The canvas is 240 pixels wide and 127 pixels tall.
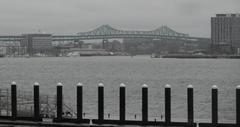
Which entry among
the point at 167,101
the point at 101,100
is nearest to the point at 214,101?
the point at 167,101

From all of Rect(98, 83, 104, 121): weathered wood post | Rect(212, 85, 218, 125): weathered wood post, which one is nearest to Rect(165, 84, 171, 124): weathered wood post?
Rect(212, 85, 218, 125): weathered wood post

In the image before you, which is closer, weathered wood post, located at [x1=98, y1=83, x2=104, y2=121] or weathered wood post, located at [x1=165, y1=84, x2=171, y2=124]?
weathered wood post, located at [x1=165, y1=84, x2=171, y2=124]

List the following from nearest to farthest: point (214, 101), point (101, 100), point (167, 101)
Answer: point (214, 101) → point (167, 101) → point (101, 100)

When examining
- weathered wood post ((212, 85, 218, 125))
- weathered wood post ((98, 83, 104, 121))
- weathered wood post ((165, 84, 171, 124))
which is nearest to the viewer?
weathered wood post ((212, 85, 218, 125))

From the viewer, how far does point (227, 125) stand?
13.1m

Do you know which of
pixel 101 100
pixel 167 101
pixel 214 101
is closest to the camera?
pixel 214 101

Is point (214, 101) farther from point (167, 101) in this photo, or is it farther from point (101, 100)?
point (101, 100)

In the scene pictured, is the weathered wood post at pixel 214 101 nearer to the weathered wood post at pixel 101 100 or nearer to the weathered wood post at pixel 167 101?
A: the weathered wood post at pixel 167 101

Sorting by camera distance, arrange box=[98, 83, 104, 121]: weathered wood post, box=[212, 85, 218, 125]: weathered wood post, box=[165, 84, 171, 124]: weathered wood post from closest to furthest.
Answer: box=[212, 85, 218, 125]: weathered wood post < box=[165, 84, 171, 124]: weathered wood post < box=[98, 83, 104, 121]: weathered wood post

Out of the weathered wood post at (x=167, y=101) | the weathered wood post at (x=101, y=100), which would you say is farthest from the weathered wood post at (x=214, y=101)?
the weathered wood post at (x=101, y=100)

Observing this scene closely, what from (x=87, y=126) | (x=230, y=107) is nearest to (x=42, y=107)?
(x=87, y=126)

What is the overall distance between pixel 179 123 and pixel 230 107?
77.4ft

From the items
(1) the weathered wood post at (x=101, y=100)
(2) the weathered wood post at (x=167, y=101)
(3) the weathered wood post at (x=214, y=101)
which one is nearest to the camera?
(3) the weathered wood post at (x=214, y=101)

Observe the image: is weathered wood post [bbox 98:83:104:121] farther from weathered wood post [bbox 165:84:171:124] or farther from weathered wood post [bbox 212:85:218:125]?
weathered wood post [bbox 212:85:218:125]
